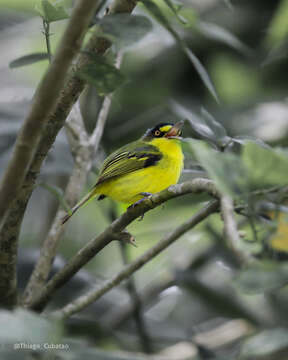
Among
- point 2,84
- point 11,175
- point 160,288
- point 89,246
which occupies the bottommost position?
point 160,288

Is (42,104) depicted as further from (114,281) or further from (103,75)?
(114,281)

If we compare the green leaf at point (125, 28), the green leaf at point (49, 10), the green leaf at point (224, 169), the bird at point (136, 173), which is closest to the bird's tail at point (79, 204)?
the bird at point (136, 173)

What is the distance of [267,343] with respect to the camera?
0.89 m

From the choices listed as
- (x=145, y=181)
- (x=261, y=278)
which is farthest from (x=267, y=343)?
(x=145, y=181)

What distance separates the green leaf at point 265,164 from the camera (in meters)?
0.87

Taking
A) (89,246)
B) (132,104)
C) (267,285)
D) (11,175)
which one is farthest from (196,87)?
(267,285)

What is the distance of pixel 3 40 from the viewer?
5625mm

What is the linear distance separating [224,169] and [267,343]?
29 cm

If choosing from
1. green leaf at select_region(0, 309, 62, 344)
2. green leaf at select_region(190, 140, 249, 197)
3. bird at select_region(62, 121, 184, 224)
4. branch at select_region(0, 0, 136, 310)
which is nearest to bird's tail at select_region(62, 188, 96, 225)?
bird at select_region(62, 121, 184, 224)

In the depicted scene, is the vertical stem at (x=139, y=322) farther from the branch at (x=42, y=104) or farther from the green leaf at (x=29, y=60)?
the branch at (x=42, y=104)

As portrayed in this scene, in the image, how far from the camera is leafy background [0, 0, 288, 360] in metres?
0.92

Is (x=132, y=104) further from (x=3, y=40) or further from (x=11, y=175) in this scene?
(x=11, y=175)

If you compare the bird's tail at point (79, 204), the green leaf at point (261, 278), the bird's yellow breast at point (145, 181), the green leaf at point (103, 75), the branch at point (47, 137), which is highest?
the green leaf at point (103, 75)

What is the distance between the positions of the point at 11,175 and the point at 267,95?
358 cm
